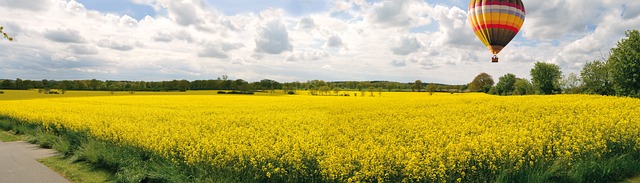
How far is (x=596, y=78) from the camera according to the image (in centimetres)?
4966

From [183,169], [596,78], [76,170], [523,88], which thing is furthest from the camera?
[523,88]

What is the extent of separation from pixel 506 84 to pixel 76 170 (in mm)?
77595

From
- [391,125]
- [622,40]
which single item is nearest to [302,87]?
[622,40]

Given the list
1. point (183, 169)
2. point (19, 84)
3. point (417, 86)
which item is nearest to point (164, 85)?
point (19, 84)

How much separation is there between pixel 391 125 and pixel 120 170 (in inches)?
348

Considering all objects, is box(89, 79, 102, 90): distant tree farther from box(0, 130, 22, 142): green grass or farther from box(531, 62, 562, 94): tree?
box(531, 62, 562, 94): tree

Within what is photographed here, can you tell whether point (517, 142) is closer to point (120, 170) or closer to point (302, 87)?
point (120, 170)

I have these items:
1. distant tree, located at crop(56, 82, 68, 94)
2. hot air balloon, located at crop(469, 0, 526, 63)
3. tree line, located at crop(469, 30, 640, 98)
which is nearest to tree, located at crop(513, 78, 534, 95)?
tree line, located at crop(469, 30, 640, 98)

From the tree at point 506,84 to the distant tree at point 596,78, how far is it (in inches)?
687

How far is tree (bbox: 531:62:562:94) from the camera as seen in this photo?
199 feet

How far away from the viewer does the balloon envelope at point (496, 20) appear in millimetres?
23953

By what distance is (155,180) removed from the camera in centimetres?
848

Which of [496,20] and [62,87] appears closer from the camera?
[496,20]

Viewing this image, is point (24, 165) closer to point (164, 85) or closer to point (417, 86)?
point (164, 85)
